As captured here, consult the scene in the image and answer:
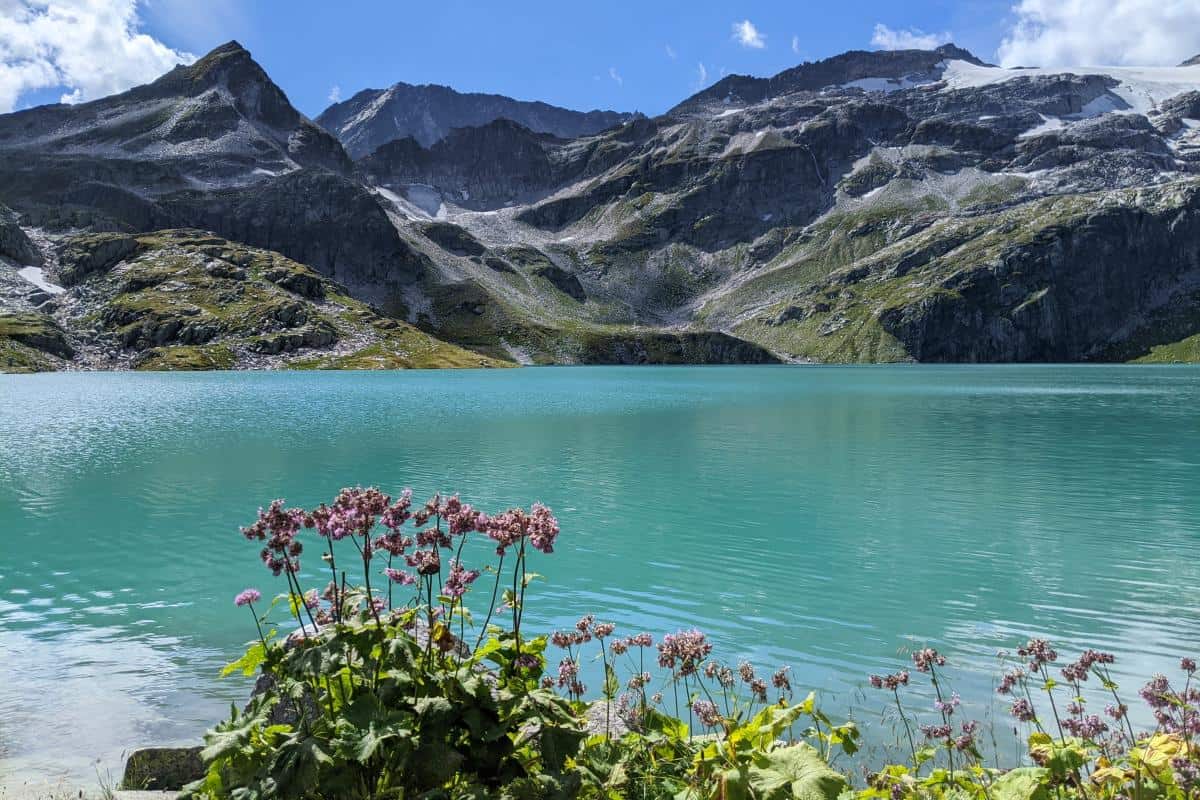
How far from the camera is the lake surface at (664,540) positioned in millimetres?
15844

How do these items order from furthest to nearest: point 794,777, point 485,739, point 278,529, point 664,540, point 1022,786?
1. point 664,540
2. point 278,529
3. point 485,739
4. point 1022,786
5. point 794,777

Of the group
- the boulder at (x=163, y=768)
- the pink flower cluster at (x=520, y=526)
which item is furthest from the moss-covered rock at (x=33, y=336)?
the pink flower cluster at (x=520, y=526)

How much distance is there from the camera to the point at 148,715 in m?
13.1

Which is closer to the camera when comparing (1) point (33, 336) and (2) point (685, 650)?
(2) point (685, 650)

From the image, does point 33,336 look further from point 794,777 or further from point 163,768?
point 794,777

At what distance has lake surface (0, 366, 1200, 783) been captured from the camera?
52.0 feet

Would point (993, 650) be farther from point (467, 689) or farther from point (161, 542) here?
point (161, 542)

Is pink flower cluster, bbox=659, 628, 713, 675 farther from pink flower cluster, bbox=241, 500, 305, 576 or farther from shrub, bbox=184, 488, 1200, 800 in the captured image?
pink flower cluster, bbox=241, 500, 305, 576

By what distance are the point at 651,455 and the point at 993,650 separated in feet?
107

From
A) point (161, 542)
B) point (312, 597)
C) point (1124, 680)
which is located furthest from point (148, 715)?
point (1124, 680)

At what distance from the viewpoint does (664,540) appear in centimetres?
2747

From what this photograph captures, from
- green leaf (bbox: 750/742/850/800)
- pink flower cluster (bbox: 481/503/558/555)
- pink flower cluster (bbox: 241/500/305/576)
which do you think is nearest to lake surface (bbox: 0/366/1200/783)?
pink flower cluster (bbox: 241/500/305/576)

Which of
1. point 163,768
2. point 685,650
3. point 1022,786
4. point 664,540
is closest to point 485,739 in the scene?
point 685,650

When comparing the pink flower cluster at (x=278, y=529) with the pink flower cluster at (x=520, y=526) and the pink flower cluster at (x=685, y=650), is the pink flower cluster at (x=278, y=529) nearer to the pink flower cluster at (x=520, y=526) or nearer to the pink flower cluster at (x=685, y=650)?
the pink flower cluster at (x=520, y=526)
